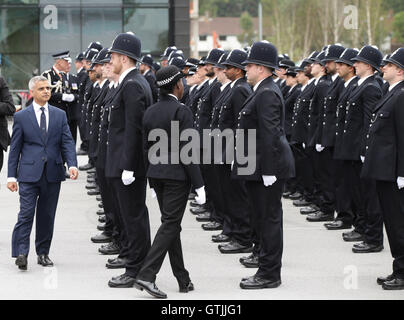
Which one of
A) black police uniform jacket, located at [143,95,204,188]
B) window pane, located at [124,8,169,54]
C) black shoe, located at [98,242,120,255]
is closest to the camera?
black police uniform jacket, located at [143,95,204,188]

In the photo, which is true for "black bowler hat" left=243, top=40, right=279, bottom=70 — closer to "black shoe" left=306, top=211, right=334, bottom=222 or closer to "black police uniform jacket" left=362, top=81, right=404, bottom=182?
"black police uniform jacket" left=362, top=81, right=404, bottom=182

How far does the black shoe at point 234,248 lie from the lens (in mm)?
9992

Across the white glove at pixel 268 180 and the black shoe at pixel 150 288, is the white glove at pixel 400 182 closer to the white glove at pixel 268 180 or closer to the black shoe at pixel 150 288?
the white glove at pixel 268 180

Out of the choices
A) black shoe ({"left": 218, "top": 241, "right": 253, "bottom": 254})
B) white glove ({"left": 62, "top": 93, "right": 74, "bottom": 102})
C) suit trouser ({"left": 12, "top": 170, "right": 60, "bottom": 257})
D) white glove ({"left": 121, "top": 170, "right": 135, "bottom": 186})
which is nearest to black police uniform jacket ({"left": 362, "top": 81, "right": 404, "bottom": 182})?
black shoe ({"left": 218, "top": 241, "right": 253, "bottom": 254})

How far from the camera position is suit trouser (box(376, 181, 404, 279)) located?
824 centimetres

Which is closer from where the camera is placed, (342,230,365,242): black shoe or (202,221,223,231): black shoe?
(342,230,365,242): black shoe

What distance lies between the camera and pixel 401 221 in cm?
825

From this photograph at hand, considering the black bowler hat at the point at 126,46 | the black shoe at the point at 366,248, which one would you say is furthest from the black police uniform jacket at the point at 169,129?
the black shoe at the point at 366,248

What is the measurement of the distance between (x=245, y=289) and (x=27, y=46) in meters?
24.0

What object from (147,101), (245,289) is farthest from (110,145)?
(245,289)

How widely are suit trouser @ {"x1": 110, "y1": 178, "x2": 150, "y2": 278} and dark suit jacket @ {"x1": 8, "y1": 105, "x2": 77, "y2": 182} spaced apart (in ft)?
3.55

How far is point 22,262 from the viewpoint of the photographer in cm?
896

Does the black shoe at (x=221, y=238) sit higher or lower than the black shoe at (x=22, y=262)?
lower

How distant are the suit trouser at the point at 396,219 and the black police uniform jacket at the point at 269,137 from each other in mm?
908
